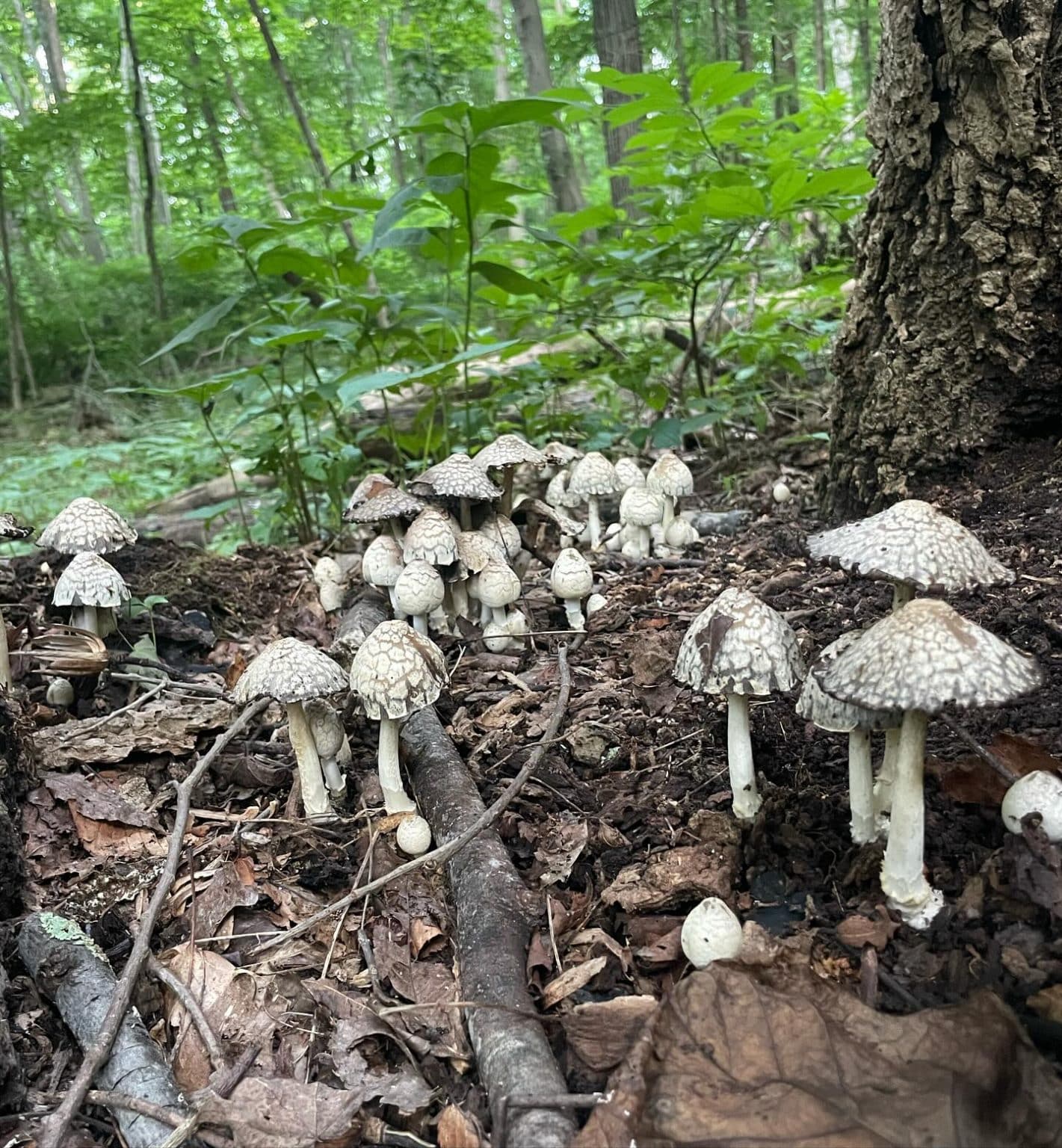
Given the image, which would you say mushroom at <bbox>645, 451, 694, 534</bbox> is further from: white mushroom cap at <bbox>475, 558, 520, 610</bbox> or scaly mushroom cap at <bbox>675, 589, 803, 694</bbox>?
scaly mushroom cap at <bbox>675, 589, 803, 694</bbox>

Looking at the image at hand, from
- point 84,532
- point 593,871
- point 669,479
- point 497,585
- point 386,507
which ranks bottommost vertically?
point 593,871

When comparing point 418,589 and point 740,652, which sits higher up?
point 740,652

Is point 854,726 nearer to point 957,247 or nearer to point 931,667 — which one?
point 931,667

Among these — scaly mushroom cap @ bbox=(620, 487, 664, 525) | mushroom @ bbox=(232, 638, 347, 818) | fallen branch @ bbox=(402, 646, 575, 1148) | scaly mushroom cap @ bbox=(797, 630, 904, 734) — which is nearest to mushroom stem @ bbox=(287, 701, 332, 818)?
mushroom @ bbox=(232, 638, 347, 818)

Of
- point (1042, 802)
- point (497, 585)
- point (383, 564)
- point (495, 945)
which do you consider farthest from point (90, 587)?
point (1042, 802)

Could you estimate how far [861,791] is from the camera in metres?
2.35

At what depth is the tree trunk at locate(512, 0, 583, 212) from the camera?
1143 centimetres

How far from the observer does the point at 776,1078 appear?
1711 millimetres

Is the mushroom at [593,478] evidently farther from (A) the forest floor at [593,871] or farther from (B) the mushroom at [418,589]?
(B) the mushroom at [418,589]

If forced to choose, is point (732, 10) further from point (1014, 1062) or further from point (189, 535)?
point (1014, 1062)

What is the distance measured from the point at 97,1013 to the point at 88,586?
215 centimetres

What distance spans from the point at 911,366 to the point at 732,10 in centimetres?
1189

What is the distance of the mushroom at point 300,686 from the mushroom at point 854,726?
58.5 inches

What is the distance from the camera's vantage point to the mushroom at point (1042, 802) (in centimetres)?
203
